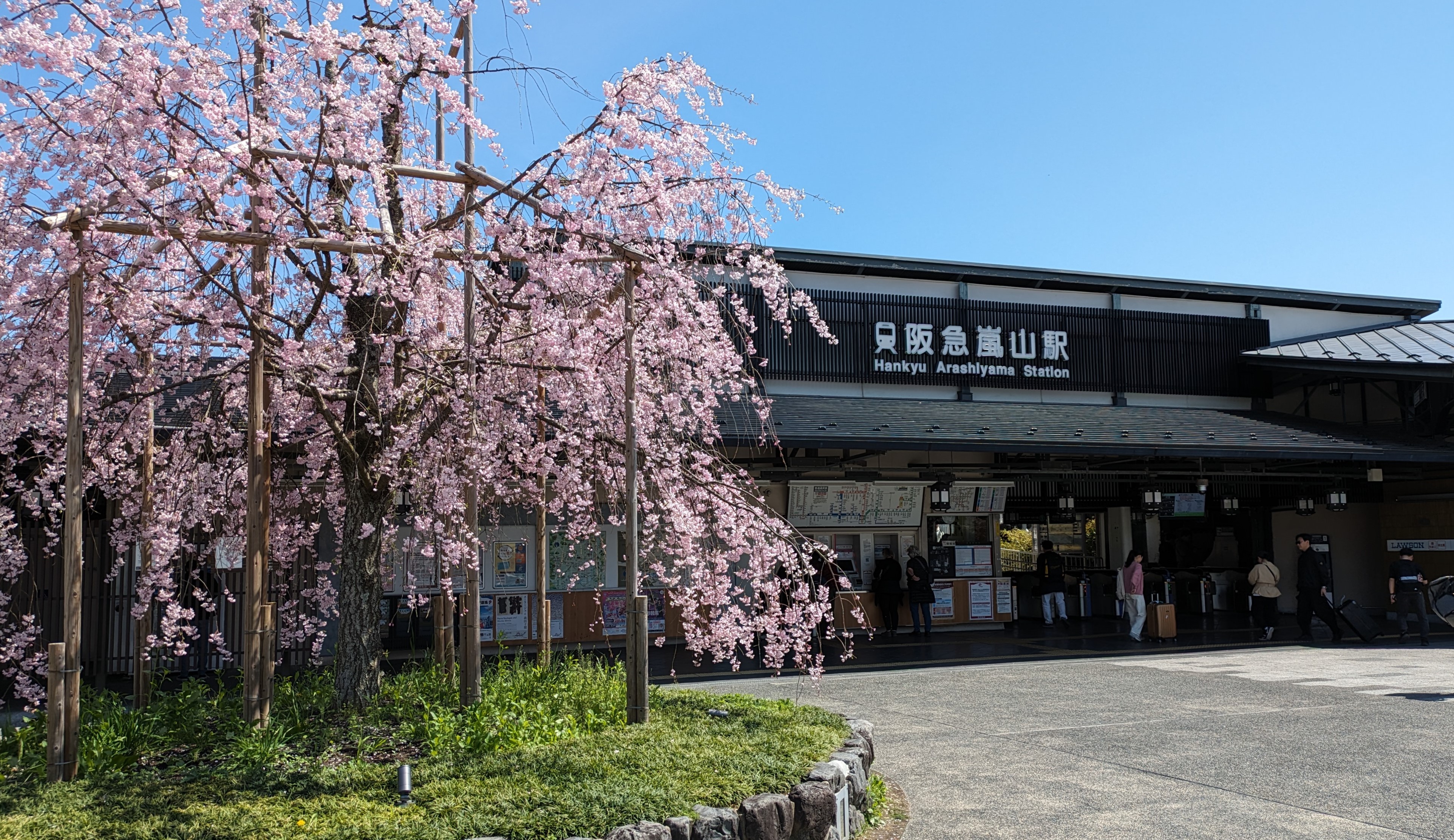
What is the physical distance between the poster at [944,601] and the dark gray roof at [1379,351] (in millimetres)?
7944

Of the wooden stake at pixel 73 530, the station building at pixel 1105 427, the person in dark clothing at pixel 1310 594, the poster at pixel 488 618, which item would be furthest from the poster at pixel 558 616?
the person in dark clothing at pixel 1310 594

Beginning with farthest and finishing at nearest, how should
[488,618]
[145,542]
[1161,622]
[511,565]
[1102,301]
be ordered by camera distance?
[1102,301]
[1161,622]
[511,565]
[488,618]
[145,542]

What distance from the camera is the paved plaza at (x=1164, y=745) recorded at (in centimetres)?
582

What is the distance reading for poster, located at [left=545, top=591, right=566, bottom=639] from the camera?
48.6ft

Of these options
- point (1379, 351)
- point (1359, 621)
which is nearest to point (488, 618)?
point (1359, 621)

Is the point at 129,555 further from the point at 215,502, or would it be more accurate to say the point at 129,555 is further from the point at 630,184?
the point at 630,184

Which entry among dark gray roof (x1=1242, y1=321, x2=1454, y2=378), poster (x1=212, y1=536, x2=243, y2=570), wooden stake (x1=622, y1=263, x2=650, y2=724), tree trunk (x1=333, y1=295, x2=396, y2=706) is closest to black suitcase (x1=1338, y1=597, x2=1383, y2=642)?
dark gray roof (x1=1242, y1=321, x2=1454, y2=378)

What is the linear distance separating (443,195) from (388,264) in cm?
147

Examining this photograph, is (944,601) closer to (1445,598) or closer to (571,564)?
(571,564)

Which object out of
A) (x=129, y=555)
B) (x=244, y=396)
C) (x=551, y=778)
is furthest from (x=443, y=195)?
(x=129, y=555)

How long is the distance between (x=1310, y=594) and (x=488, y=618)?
12268 mm

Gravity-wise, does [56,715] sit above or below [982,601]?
above

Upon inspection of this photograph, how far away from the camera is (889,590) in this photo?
16.8 metres

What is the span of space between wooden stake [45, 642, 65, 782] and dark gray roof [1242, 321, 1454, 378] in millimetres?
19000
